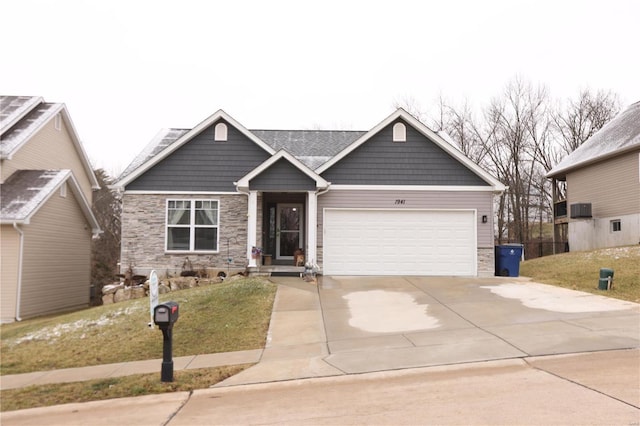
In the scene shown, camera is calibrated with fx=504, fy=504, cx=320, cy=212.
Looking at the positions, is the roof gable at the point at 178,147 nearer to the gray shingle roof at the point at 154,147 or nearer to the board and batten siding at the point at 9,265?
the gray shingle roof at the point at 154,147

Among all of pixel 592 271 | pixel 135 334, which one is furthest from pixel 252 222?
pixel 592 271

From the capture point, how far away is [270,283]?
14.4 meters

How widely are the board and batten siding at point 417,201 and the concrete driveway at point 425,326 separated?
2818mm

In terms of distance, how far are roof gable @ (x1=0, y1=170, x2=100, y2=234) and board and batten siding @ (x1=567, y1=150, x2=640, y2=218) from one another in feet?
76.8

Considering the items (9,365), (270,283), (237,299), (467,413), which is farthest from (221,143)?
(467,413)

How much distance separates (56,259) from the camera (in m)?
18.0

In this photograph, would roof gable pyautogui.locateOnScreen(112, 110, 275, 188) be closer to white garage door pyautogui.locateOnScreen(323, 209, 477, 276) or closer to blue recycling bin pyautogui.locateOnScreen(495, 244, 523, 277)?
white garage door pyautogui.locateOnScreen(323, 209, 477, 276)

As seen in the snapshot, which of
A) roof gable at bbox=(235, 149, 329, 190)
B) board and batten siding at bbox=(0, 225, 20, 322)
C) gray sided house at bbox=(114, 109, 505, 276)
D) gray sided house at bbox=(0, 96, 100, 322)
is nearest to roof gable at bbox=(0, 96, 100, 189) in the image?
gray sided house at bbox=(0, 96, 100, 322)

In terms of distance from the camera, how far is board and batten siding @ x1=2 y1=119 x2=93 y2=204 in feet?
61.3

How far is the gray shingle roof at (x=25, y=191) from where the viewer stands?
51.4 ft

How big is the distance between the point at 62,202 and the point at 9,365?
11.0 meters

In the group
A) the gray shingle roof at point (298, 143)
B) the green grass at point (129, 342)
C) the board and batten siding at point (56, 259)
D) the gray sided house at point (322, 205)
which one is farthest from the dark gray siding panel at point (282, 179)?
the board and batten siding at point (56, 259)

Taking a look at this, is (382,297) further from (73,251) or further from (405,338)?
(73,251)

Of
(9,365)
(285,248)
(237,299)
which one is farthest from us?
(285,248)
